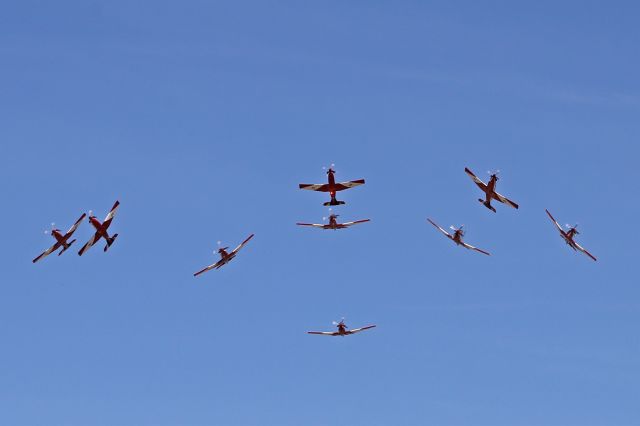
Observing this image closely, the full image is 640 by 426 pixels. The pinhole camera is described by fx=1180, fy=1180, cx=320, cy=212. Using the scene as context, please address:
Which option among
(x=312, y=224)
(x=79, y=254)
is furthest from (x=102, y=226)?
(x=312, y=224)

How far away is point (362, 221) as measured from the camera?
198 metres

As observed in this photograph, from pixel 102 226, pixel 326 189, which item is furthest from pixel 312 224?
pixel 102 226

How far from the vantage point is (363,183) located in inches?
7633

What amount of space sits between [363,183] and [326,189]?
20.2 ft

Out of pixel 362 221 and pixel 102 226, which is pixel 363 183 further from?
pixel 102 226

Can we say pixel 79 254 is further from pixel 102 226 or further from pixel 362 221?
pixel 362 221

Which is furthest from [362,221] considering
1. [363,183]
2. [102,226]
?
[102,226]

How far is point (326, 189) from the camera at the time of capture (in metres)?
194

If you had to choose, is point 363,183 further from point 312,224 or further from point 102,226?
point 102,226

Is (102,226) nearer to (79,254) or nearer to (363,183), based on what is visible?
(79,254)

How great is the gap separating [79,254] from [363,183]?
48.9 m

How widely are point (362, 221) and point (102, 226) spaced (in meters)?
43.6

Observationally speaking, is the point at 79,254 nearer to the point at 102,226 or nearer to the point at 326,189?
the point at 102,226

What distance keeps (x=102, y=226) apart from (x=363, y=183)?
44.4m
